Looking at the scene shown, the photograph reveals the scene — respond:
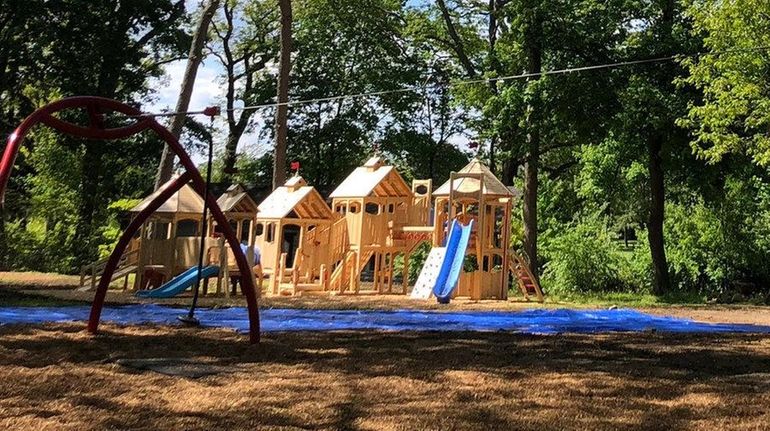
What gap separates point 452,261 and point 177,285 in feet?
18.6

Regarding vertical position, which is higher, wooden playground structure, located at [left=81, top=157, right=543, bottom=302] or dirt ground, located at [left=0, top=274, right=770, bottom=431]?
wooden playground structure, located at [left=81, top=157, right=543, bottom=302]

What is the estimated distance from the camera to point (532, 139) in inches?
778

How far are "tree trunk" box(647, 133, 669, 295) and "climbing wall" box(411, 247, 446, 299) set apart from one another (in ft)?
20.4

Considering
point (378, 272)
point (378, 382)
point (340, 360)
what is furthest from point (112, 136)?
point (378, 272)

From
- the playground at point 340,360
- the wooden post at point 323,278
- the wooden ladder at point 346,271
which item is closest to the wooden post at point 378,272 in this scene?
the wooden ladder at point 346,271

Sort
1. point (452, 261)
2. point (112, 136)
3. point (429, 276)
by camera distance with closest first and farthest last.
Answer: point (112, 136)
point (452, 261)
point (429, 276)

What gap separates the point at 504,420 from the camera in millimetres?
4141

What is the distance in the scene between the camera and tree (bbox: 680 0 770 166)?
13.9 m

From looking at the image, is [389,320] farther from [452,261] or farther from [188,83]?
[188,83]

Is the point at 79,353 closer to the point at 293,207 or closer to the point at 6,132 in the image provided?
the point at 293,207

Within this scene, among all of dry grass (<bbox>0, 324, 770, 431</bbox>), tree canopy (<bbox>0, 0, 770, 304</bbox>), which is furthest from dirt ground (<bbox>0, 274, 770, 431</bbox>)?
tree canopy (<bbox>0, 0, 770, 304</bbox>)

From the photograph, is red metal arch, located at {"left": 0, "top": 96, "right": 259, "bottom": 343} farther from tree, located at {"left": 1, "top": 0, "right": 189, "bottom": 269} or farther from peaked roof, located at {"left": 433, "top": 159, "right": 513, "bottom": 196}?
tree, located at {"left": 1, "top": 0, "right": 189, "bottom": 269}

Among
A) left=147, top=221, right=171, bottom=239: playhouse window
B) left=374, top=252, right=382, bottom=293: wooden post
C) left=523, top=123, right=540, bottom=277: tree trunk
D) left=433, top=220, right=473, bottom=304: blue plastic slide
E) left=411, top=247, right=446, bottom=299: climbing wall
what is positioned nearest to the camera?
left=433, top=220, right=473, bottom=304: blue plastic slide

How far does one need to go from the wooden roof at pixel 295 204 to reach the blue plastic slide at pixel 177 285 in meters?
A: 3.03
